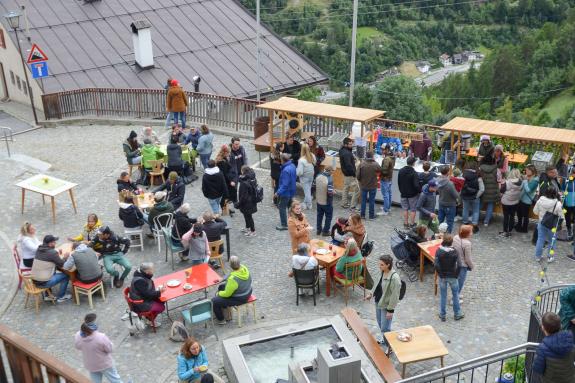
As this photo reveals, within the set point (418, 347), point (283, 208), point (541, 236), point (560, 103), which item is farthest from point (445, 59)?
point (418, 347)

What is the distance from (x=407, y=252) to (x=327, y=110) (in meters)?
4.87

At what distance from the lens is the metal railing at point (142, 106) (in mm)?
20984

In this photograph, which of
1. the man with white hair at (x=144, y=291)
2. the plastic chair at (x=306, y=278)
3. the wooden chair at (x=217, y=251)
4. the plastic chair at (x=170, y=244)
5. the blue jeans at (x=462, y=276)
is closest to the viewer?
the man with white hair at (x=144, y=291)

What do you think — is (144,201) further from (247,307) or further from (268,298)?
(247,307)

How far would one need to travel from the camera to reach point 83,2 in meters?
30.2

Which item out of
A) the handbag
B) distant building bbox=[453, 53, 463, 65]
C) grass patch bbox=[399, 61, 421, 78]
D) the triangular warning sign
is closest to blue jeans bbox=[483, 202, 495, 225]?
the handbag

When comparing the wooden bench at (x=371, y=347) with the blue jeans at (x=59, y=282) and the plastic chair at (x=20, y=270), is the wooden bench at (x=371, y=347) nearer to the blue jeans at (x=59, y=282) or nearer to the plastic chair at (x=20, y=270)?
the blue jeans at (x=59, y=282)

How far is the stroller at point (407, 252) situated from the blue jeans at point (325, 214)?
173cm

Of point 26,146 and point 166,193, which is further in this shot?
point 26,146

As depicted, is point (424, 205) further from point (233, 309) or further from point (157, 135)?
point (157, 135)

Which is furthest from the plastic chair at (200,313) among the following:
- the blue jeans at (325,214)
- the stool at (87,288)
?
the blue jeans at (325,214)

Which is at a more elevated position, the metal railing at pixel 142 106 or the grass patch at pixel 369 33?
the grass patch at pixel 369 33

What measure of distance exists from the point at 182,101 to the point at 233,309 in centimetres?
961

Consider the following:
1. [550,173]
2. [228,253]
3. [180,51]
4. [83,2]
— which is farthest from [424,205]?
[83,2]
